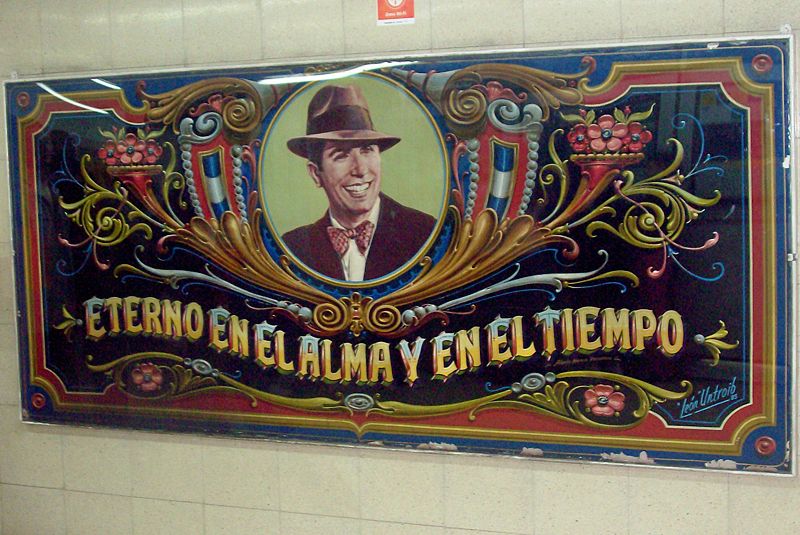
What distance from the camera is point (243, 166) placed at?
2.82 m

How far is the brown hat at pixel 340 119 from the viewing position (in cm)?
270

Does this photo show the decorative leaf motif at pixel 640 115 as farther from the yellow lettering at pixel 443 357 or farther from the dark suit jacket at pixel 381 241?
the yellow lettering at pixel 443 357

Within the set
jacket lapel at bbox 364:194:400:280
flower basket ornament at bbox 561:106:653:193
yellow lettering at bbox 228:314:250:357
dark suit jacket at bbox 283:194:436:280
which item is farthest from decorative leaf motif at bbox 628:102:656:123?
yellow lettering at bbox 228:314:250:357

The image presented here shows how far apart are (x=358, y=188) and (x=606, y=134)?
79 cm

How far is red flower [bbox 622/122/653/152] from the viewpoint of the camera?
8.11ft

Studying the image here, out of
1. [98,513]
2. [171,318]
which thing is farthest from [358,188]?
[98,513]

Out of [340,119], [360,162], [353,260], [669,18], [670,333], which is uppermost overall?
[669,18]

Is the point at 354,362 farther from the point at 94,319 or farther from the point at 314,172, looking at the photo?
the point at 94,319

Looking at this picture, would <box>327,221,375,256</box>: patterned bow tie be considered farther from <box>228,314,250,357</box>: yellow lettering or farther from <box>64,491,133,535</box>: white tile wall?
<box>64,491,133,535</box>: white tile wall

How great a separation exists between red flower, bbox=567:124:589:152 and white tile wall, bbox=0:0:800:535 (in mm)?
273

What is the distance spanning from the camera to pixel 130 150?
9.64 ft

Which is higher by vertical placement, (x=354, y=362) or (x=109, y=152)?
(x=109, y=152)

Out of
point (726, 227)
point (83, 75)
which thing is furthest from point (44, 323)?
point (726, 227)
